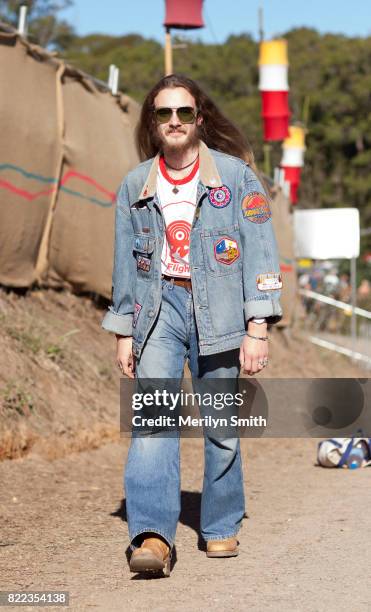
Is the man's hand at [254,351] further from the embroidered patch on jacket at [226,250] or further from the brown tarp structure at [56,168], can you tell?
the brown tarp structure at [56,168]

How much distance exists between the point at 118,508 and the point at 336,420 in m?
4.35

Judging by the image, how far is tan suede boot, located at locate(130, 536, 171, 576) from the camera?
175 inches

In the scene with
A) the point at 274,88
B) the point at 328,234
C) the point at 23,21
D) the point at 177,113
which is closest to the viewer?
the point at 177,113

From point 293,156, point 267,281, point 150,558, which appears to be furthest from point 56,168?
point 293,156

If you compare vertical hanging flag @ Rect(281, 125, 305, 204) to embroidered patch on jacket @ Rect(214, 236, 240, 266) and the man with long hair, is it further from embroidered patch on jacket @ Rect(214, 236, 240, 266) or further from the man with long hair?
embroidered patch on jacket @ Rect(214, 236, 240, 266)

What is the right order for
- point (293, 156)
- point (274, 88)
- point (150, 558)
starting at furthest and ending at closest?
1. point (293, 156)
2. point (274, 88)
3. point (150, 558)

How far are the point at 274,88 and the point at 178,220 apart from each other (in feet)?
40.3

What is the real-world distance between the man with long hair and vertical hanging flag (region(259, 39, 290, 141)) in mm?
11948

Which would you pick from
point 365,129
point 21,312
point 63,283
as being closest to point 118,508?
point 21,312

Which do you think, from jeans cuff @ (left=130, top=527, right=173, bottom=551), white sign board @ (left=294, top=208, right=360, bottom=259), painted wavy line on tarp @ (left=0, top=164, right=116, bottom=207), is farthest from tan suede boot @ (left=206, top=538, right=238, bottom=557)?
white sign board @ (left=294, top=208, right=360, bottom=259)

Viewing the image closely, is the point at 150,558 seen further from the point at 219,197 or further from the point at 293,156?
the point at 293,156

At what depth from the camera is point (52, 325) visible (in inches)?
346

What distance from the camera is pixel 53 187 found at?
893cm

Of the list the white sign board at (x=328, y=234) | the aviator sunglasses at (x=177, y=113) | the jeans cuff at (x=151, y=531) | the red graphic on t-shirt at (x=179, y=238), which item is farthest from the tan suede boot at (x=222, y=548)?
the white sign board at (x=328, y=234)
